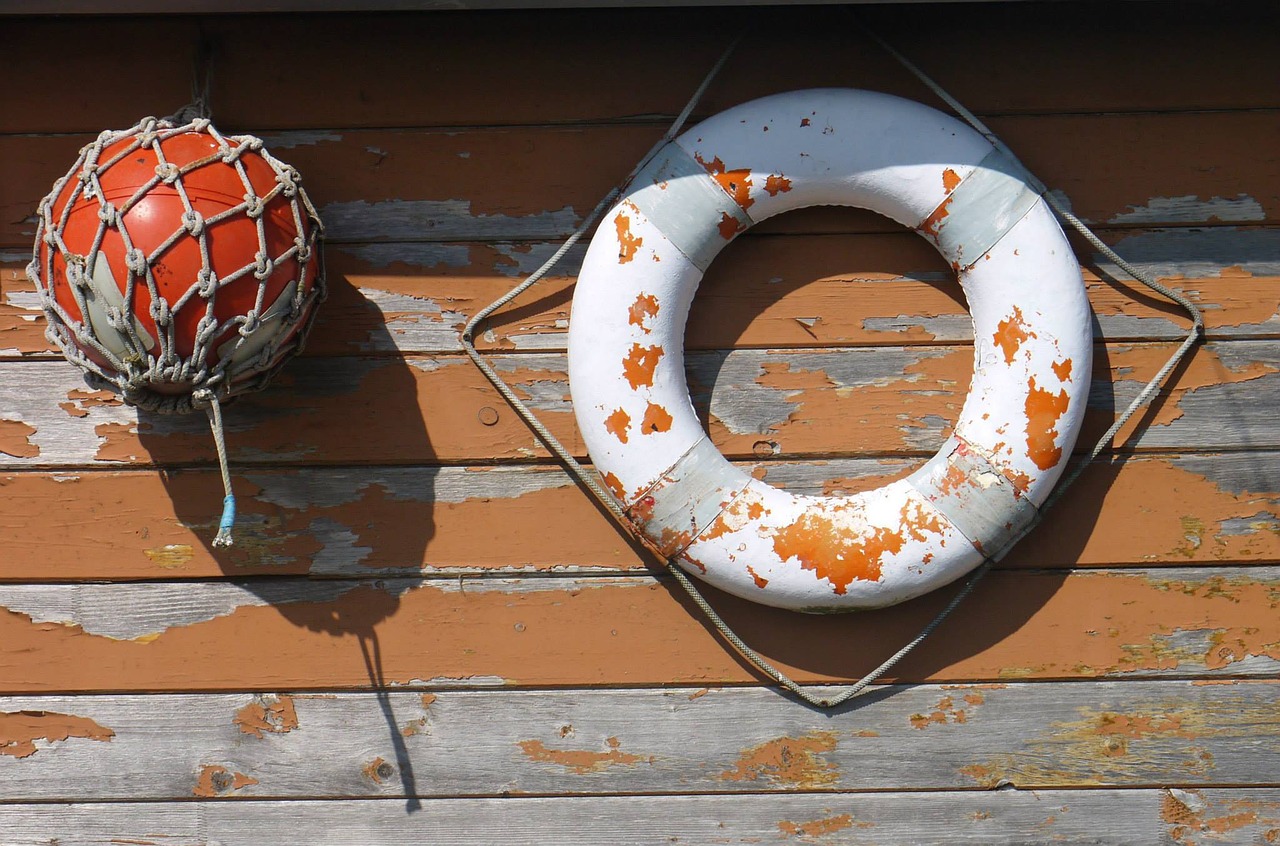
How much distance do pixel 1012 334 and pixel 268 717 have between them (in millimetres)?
1224

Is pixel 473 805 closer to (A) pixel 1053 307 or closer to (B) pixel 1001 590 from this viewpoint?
(B) pixel 1001 590

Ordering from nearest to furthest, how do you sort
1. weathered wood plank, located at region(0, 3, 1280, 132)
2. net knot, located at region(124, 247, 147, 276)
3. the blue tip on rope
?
1. net knot, located at region(124, 247, 147, 276)
2. the blue tip on rope
3. weathered wood plank, located at region(0, 3, 1280, 132)

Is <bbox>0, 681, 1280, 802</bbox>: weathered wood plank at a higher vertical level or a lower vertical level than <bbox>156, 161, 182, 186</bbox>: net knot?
lower

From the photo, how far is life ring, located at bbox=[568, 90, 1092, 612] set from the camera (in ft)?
4.23

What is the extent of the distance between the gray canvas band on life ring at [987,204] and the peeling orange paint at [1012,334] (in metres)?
0.10

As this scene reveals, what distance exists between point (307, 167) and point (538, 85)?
0.36 meters

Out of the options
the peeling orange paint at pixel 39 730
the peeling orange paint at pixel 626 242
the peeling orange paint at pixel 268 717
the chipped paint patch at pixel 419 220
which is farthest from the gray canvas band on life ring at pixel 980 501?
the peeling orange paint at pixel 39 730

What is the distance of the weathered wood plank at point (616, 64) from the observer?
1.35 metres

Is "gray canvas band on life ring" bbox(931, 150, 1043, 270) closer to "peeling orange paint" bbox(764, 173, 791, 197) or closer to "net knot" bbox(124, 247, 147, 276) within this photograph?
"peeling orange paint" bbox(764, 173, 791, 197)

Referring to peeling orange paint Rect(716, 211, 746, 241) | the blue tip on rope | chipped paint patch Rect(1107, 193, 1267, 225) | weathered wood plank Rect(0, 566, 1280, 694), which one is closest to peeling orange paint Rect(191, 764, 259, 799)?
weathered wood plank Rect(0, 566, 1280, 694)

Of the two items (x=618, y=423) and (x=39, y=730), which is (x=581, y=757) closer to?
(x=618, y=423)

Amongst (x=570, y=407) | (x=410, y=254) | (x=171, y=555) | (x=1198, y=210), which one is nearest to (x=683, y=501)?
(x=570, y=407)

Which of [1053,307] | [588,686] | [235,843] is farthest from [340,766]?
Answer: [1053,307]

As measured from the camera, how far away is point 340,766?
141 cm
